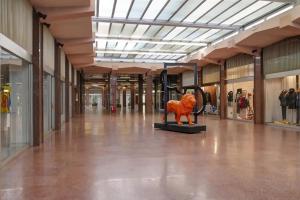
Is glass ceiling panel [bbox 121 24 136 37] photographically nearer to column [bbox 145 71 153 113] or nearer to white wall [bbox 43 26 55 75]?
white wall [bbox 43 26 55 75]

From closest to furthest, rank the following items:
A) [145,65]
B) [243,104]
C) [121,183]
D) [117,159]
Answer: [121,183]
[117,159]
[243,104]
[145,65]

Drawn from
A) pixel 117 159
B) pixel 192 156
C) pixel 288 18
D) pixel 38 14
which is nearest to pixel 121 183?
pixel 117 159

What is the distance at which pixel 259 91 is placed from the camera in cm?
1563

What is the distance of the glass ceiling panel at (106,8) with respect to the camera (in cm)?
1290

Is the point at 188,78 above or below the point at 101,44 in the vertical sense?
below

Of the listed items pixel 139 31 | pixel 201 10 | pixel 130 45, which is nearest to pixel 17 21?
pixel 201 10

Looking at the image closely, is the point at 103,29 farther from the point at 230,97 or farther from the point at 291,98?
the point at 291,98

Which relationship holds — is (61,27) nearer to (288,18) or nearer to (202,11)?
(202,11)

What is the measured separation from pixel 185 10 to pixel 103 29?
5092 mm

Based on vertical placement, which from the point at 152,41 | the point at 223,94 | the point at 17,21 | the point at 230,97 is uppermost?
the point at 152,41

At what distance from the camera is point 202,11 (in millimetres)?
14047

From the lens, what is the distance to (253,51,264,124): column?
50.8ft

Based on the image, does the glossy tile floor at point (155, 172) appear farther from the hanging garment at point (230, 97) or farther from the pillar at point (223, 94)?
the pillar at point (223, 94)

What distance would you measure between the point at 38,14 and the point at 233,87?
13.3 metres
